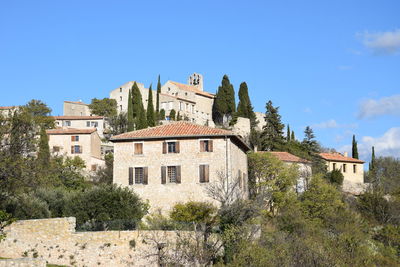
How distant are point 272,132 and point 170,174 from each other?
32018mm

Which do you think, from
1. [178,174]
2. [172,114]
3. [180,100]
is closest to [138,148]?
[178,174]

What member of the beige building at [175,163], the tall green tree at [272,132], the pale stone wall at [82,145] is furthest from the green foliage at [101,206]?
the tall green tree at [272,132]

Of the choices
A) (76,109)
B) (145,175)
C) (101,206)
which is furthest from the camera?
(76,109)

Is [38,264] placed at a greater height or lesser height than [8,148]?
lesser

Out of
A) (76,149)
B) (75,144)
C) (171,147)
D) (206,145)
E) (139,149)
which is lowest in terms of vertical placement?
(139,149)

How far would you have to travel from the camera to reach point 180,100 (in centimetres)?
9481

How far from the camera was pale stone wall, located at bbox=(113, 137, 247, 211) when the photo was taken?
139 feet

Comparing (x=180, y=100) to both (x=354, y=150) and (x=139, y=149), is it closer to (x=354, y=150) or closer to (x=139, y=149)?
(x=354, y=150)

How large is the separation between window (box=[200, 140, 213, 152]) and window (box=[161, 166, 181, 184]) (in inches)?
82.5

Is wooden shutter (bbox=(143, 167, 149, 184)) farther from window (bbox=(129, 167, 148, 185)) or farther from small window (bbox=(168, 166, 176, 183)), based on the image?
small window (bbox=(168, 166, 176, 183))

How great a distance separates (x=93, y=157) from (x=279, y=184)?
25.8 m

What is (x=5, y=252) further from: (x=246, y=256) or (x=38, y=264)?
(x=246, y=256)

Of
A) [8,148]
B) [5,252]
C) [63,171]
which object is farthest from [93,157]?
[5,252]

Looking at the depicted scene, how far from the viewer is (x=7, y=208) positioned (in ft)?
111
